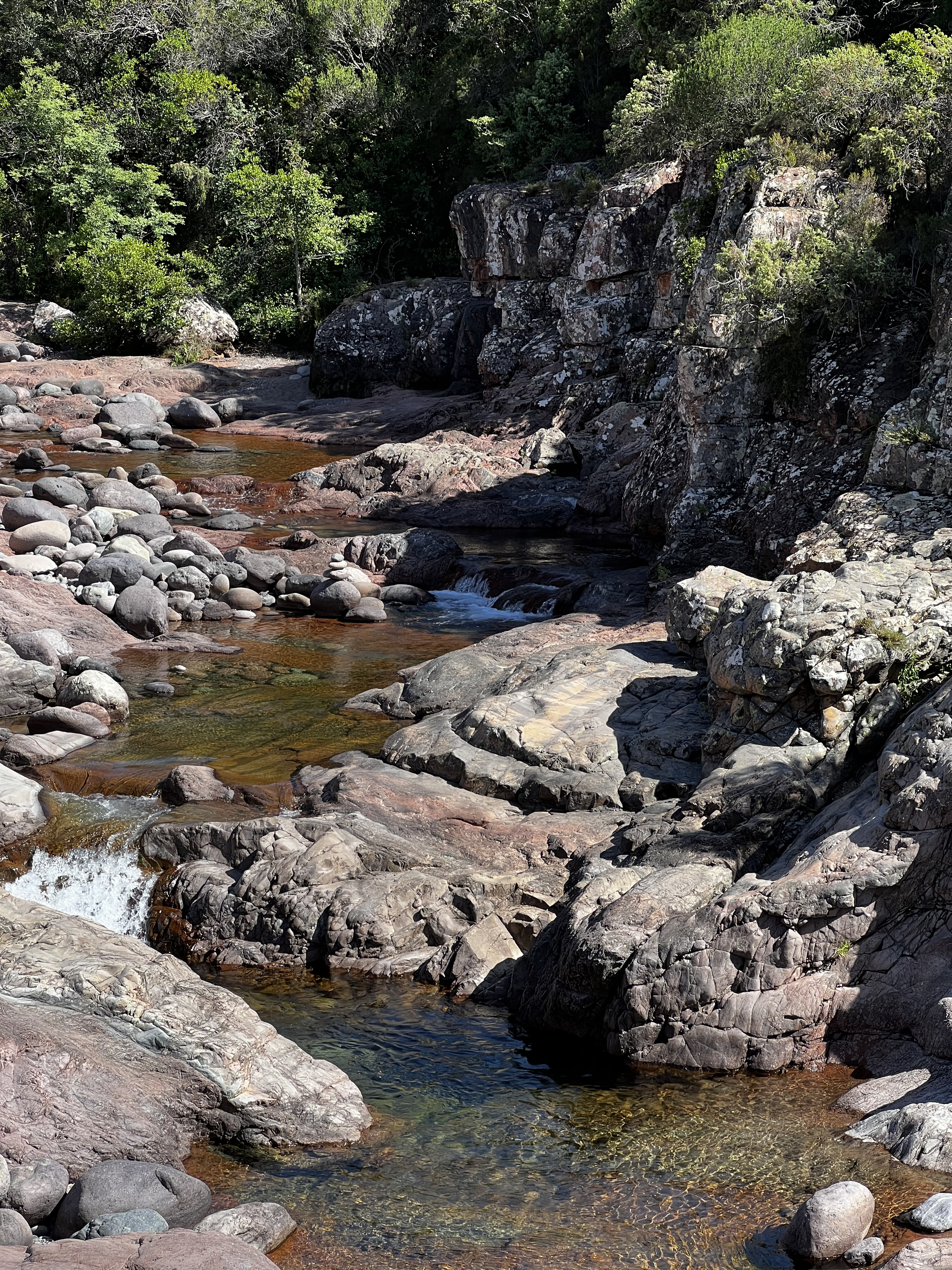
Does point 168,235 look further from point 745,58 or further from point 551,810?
point 551,810

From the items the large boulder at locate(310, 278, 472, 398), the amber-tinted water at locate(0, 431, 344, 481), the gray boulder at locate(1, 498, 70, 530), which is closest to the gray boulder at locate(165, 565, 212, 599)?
the gray boulder at locate(1, 498, 70, 530)

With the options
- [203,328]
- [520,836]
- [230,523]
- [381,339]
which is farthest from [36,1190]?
[203,328]

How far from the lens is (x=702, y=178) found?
21125mm

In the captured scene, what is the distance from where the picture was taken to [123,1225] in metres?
5.03

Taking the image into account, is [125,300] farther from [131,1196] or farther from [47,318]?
[131,1196]

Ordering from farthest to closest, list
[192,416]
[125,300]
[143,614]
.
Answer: [125,300], [192,416], [143,614]

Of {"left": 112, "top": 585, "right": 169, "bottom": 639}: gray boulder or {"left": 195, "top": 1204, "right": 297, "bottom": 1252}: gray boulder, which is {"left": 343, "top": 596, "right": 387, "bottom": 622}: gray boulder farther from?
{"left": 195, "top": 1204, "right": 297, "bottom": 1252}: gray boulder

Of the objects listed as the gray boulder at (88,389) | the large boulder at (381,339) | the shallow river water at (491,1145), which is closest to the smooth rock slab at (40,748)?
the shallow river water at (491,1145)

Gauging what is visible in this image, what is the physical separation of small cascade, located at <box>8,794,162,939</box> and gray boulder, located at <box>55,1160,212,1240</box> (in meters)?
3.41

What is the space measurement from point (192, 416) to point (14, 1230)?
24736 mm

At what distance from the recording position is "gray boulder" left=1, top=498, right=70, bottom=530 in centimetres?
1781

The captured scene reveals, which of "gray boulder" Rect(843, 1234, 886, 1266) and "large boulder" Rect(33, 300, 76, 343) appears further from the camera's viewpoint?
"large boulder" Rect(33, 300, 76, 343)

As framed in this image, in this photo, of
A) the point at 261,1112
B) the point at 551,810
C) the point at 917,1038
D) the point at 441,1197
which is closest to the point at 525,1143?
the point at 441,1197

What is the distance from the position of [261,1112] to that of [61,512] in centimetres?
1385
